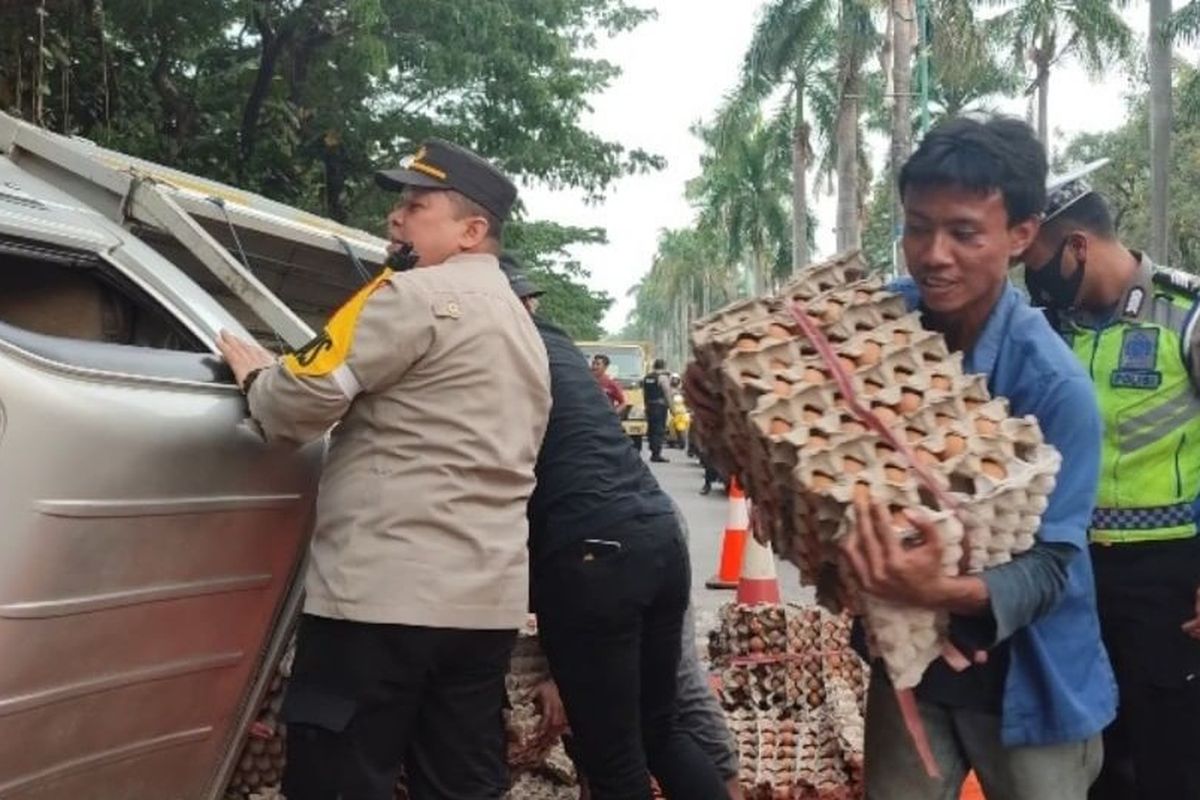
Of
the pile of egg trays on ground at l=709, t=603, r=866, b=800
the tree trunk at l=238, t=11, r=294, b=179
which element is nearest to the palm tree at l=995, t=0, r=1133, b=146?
the tree trunk at l=238, t=11, r=294, b=179

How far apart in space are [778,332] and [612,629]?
→ 4.12 feet

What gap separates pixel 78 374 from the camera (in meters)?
2.37

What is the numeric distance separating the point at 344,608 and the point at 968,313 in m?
1.23

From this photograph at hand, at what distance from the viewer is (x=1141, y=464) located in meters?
2.88

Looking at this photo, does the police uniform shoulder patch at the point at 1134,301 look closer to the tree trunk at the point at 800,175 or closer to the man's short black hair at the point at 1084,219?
the man's short black hair at the point at 1084,219

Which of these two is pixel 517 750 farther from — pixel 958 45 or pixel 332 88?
pixel 958 45

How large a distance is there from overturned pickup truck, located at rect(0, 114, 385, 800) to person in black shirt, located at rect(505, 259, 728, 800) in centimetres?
56

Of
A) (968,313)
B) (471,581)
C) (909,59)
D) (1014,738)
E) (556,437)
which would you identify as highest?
(909,59)

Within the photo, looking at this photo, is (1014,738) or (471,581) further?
(471,581)

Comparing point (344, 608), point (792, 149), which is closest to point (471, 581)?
point (344, 608)

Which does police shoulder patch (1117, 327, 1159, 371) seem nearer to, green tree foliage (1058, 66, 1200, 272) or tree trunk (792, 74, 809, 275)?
tree trunk (792, 74, 809, 275)

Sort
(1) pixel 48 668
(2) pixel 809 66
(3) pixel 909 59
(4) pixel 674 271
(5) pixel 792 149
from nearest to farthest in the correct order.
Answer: (1) pixel 48 668 → (3) pixel 909 59 → (2) pixel 809 66 → (5) pixel 792 149 → (4) pixel 674 271

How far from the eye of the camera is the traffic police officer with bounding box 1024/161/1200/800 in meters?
2.84

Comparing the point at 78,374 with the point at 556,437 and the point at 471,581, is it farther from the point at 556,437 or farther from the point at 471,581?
the point at 556,437
